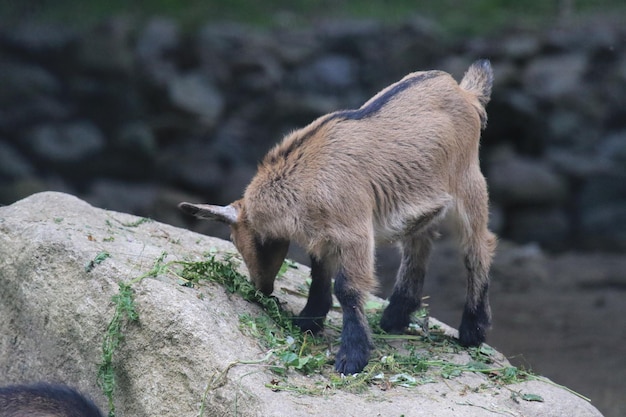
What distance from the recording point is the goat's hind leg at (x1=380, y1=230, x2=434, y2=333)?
7.73 m

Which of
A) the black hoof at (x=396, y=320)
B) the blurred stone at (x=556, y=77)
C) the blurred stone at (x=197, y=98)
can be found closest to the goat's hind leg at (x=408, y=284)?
the black hoof at (x=396, y=320)

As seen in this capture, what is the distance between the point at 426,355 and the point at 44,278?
116 inches

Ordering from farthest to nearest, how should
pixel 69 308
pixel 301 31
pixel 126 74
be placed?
pixel 301 31, pixel 126 74, pixel 69 308

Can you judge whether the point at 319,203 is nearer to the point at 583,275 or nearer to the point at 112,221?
the point at 112,221

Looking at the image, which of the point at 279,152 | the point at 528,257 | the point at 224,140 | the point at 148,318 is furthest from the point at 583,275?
the point at 148,318

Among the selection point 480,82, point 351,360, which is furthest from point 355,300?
point 480,82

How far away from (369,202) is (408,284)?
1240 mm

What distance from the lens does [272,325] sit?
6.85 m

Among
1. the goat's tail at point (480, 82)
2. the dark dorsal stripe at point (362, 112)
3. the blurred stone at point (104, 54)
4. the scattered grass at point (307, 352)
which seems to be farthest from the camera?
the blurred stone at point (104, 54)

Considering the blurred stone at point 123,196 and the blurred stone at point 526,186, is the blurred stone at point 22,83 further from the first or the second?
the blurred stone at point 526,186

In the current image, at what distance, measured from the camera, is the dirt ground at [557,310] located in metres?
10.8

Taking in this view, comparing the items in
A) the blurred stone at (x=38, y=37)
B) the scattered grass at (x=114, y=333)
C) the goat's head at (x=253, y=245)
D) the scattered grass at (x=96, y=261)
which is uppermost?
the blurred stone at (x=38, y=37)

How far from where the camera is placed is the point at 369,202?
6906 mm

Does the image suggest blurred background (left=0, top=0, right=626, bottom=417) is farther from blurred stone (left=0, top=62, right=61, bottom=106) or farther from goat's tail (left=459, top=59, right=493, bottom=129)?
goat's tail (left=459, top=59, right=493, bottom=129)
